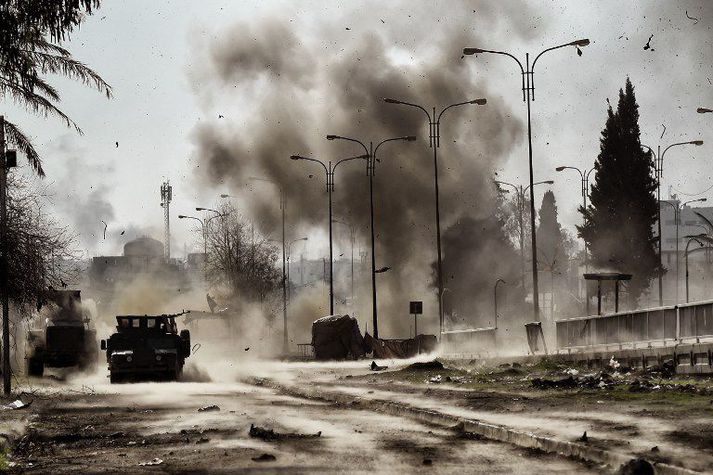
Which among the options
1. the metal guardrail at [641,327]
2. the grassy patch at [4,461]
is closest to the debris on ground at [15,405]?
the grassy patch at [4,461]

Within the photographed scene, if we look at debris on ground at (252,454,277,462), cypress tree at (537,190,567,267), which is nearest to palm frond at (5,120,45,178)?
debris on ground at (252,454,277,462)

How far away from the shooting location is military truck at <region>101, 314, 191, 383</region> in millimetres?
36719

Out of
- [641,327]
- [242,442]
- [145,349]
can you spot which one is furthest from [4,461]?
[145,349]

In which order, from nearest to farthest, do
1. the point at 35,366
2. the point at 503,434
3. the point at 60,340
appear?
the point at 503,434
the point at 60,340
the point at 35,366

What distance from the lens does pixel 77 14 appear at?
16.8 meters

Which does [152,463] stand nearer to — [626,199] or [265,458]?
[265,458]

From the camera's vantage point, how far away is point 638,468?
1119 cm

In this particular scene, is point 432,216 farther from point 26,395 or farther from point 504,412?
point 504,412

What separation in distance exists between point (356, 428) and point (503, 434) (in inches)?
117

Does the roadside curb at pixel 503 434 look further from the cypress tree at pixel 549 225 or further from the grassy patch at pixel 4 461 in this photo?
the cypress tree at pixel 549 225

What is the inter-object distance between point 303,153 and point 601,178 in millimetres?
28620

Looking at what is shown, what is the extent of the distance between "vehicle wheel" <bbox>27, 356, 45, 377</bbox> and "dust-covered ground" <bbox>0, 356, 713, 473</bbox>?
1377 cm

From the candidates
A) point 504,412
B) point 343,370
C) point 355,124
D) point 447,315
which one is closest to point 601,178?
point 447,315

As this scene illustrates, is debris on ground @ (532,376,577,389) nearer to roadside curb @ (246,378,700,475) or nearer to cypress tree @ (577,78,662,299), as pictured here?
roadside curb @ (246,378,700,475)
